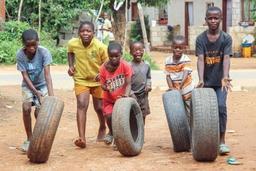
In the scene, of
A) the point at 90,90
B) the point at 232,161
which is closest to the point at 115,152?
the point at 90,90

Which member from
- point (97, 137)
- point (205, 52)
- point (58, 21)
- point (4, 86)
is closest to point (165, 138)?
point (97, 137)

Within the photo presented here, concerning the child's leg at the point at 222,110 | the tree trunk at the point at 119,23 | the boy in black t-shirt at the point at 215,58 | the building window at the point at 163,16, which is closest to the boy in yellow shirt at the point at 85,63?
the boy in black t-shirt at the point at 215,58

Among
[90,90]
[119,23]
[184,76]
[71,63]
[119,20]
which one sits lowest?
[119,23]

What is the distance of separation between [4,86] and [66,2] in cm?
1237

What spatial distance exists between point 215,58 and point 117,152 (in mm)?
1546

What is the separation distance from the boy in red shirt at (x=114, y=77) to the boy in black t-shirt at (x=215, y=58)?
35.7 inches

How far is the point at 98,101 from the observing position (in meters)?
8.23

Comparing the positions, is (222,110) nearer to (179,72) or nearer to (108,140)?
(179,72)

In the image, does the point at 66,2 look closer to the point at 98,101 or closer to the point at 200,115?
the point at 98,101

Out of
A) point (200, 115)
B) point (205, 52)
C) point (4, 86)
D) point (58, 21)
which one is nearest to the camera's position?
point (200, 115)

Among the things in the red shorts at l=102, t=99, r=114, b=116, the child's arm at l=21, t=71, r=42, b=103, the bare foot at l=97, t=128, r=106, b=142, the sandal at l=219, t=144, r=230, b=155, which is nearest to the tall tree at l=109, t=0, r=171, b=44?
the bare foot at l=97, t=128, r=106, b=142

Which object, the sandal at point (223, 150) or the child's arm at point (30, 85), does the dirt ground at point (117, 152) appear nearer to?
the sandal at point (223, 150)

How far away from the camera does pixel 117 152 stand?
7473mm

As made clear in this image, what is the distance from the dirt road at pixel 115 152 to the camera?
6.64m
